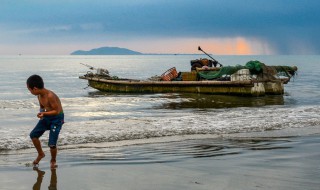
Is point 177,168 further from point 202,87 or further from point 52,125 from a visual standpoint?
point 202,87

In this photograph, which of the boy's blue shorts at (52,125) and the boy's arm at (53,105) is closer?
the boy's arm at (53,105)

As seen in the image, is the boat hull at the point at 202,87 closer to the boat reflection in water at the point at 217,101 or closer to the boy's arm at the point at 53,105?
the boat reflection in water at the point at 217,101

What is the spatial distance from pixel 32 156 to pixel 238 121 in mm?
7579

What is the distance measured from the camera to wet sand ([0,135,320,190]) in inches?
211

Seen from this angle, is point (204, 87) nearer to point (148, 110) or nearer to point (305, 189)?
point (148, 110)

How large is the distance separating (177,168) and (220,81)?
18928 mm

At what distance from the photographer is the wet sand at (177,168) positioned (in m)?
5.35

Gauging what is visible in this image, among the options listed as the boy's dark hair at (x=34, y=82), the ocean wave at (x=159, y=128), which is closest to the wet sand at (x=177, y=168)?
the boy's dark hair at (x=34, y=82)

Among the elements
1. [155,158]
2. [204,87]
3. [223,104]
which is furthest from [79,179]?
[204,87]

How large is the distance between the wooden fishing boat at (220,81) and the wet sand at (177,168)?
15956 mm

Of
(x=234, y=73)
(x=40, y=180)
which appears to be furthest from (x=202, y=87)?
(x=40, y=180)

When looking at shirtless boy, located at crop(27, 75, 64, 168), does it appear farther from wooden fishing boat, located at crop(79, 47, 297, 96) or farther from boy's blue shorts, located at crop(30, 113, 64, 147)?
wooden fishing boat, located at crop(79, 47, 297, 96)

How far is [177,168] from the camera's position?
623cm

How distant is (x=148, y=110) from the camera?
18594 mm
